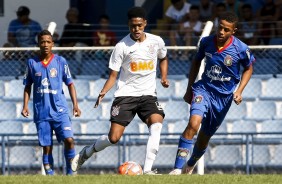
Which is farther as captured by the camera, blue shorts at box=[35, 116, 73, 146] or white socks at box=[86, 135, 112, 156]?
blue shorts at box=[35, 116, 73, 146]

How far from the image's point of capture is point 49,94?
14.6 m

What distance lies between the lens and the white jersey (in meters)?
13.1

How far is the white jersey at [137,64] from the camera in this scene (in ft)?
42.9

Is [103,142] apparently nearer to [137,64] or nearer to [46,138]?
[137,64]

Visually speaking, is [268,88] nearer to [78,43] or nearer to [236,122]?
[236,122]

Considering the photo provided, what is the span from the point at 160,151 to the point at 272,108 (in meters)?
1.98

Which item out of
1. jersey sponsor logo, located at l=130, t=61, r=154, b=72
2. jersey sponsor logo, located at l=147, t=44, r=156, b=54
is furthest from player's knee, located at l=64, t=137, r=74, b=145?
jersey sponsor logo, located at l=147, t=44, r=156, b=54

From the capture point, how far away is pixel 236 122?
680 inches

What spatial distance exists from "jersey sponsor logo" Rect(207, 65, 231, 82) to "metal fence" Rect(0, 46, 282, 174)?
3.90 m

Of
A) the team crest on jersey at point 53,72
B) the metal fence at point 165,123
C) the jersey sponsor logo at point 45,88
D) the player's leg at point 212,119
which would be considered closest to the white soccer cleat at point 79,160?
the jersey sponsor logo at point 45,88

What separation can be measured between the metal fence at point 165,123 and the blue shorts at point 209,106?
3607mm

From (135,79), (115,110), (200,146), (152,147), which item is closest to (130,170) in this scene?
(152,147)

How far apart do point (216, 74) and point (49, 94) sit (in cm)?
302

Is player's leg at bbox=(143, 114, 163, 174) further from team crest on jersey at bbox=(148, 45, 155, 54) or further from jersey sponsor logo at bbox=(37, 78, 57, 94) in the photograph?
jersey sponsor logo at bbox=(37, 78, 57, 94)
